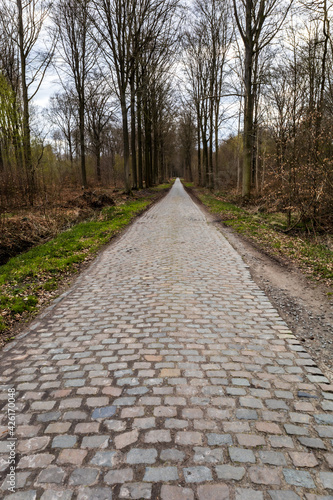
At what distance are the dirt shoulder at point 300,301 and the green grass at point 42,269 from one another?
4.28 meters

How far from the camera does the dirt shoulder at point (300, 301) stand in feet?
13.5

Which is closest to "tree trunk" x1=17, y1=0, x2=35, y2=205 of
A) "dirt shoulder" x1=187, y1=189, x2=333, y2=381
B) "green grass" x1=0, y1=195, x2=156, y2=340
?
"green grass" x1=0, y1=195, x2=156, y2=340

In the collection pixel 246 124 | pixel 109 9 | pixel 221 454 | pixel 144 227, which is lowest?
pixel 221 454

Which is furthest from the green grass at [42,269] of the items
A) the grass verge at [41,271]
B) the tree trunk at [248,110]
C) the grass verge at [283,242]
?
the tree trunk at [248,110]

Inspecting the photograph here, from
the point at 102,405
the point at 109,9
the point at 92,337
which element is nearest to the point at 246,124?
the point at 109,9

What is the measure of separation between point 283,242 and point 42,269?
7189 mm

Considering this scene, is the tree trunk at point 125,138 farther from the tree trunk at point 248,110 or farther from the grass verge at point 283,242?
the grass verge at point 283,242

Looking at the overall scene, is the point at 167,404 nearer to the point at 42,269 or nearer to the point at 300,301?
the point at 300,301

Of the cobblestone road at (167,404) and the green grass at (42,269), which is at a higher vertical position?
the green grass at (42,269)

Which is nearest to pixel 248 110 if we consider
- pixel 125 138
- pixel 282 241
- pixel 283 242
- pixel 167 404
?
pixel 125 138

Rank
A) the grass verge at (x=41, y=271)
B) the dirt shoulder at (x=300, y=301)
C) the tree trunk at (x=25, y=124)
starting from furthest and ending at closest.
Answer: the tree trunk at (x=25, y=124), the grass verge at (x=41, y=271), the dirt shoulder at (x=300, y=301)

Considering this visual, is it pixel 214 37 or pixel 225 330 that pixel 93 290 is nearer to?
pixel 225 330

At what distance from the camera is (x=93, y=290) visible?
623cm

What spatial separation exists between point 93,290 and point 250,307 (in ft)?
9.96
